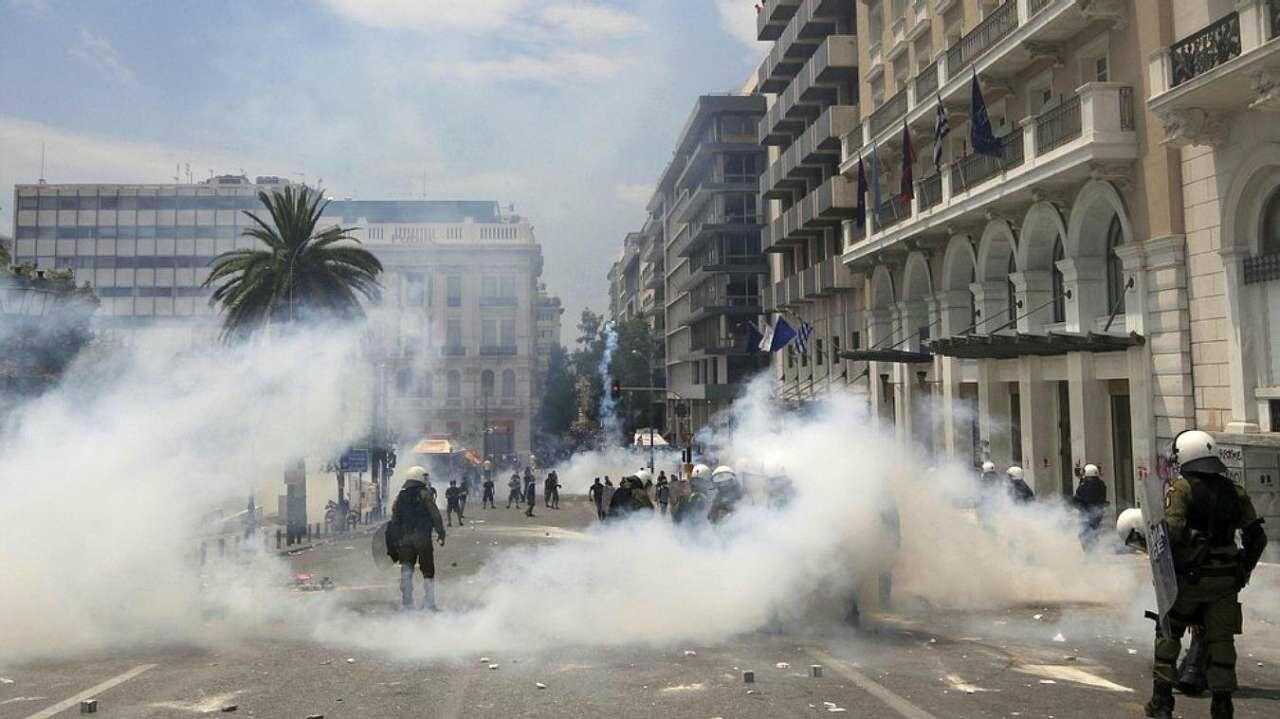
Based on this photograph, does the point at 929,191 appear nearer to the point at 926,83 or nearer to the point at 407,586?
the point at 926,83

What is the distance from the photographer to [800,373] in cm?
4256

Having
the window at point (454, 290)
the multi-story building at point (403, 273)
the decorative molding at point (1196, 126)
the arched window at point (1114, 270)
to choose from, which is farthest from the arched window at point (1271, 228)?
the window at point (454, 290)

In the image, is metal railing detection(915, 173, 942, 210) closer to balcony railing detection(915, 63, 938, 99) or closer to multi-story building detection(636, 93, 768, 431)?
balcony railing detection(915, 63, 938, 99)

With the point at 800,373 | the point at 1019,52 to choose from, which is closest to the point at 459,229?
the point at 800,373

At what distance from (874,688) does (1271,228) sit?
12406mm

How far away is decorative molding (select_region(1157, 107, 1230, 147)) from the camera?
16.4 meters

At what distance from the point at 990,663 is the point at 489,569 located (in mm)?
9834

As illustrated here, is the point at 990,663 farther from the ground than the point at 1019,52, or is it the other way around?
the point at 1019,52

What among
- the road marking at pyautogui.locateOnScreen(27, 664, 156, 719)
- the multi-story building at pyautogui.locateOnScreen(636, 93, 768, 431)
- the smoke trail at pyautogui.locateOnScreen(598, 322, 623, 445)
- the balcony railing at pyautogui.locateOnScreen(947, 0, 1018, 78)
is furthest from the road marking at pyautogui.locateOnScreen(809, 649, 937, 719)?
the smoke trail at pyautogui.locateOnScreen(598, 322, 623, 445)

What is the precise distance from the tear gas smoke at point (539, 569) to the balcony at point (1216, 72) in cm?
678

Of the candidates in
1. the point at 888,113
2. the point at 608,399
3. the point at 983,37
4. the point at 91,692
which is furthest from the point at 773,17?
the point at 608,399

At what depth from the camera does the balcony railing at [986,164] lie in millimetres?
22766

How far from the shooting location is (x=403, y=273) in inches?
2603

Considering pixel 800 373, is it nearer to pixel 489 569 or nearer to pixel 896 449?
pixel 489 569
